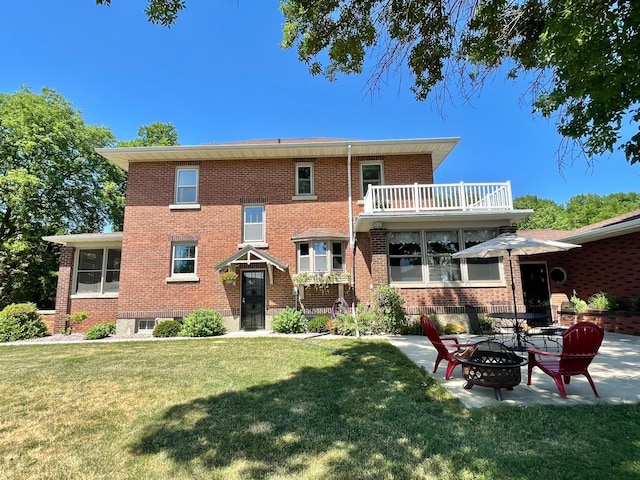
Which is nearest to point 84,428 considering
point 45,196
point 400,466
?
point 400,466

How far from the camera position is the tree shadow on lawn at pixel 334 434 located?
285cm

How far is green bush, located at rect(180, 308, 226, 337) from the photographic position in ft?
37.7

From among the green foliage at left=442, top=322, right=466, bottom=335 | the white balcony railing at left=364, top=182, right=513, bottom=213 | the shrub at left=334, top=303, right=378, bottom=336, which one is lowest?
the green foliage at left=442, top=322, right=466, bottom=335

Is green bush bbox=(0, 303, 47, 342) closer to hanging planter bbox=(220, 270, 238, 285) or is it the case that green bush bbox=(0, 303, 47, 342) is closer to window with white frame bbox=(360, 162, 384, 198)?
hanging planter bbox=(220, 270, 238, 285)

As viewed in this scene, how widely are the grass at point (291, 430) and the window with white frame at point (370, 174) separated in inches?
338

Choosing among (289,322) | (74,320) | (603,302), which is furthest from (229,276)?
(603,302)

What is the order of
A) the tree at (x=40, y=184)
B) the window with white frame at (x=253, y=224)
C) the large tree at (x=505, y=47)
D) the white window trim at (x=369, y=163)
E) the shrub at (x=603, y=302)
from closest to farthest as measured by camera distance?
the large tree at (x=505, y=47)
the shrub at (x=603, y=302)
the window with white frame at (x=253, y=224)
the white window trim at (x=369, y=163)
the tree at (x=40, y=184)

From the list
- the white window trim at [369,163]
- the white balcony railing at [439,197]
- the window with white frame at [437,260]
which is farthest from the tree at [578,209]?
the white window trim at [369,163]

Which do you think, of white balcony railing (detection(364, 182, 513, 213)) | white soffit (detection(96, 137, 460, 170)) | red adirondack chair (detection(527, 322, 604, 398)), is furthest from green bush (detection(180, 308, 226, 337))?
red adirondack chair (detection(527, 322, 604, 398))

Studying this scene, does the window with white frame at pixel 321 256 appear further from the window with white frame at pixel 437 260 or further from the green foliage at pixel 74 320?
the green foliage at pixel 74 320

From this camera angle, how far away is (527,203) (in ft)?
156

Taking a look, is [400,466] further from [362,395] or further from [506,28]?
[506,28]

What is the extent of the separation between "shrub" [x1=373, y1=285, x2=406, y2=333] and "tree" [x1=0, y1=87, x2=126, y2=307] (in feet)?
58.8

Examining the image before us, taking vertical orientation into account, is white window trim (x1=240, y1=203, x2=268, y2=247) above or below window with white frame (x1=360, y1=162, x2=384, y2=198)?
below
